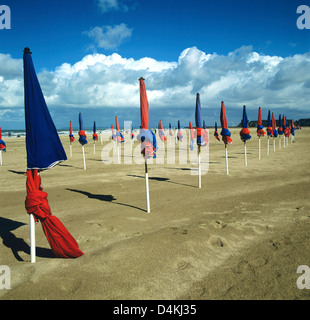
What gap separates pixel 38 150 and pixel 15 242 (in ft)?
9.61

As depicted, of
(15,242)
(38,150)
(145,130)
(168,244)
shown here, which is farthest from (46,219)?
(145,130)

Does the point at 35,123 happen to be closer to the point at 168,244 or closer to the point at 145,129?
the point at 145,129

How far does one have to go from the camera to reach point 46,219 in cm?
488

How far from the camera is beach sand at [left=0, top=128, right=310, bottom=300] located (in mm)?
4137

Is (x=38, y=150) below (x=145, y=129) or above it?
below

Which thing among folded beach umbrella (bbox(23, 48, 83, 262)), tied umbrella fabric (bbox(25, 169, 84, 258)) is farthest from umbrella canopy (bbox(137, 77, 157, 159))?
tied umbrella fabric (bbox(25, 169, 84, 258))

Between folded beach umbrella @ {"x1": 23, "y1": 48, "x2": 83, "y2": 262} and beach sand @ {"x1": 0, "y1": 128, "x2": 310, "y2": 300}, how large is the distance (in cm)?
71

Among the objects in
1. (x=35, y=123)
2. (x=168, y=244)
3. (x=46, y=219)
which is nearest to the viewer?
(x=35, y=123)

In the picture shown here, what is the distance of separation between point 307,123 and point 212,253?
5034 inches

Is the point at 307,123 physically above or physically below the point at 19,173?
above

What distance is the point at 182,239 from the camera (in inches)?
233
